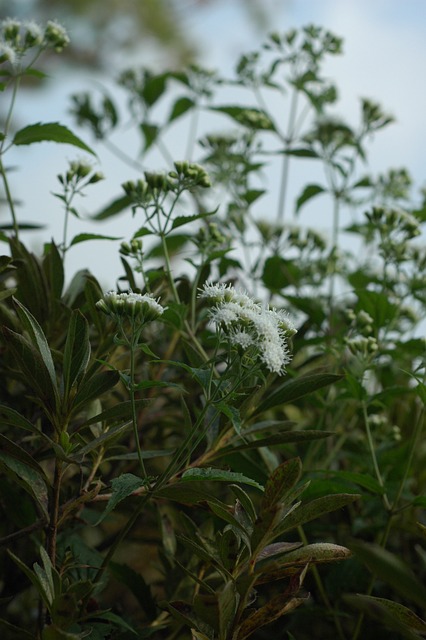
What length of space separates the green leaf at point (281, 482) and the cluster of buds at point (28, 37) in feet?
2.17

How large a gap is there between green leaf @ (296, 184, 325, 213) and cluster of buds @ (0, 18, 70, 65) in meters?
0.54

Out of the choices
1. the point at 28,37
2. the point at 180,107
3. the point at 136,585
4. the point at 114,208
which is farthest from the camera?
the point at 180,107

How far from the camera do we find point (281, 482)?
0.59 metres

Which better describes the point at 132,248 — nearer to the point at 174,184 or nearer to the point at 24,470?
the point at 174,184

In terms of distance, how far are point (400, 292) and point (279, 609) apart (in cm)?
77

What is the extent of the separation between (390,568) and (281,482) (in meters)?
0.12

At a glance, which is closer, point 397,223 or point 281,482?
point 281,482

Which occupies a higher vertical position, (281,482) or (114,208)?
(114,208)

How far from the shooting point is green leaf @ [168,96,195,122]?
1534mm

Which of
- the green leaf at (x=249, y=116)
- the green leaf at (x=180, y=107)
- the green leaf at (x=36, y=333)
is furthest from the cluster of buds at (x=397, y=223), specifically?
the green leaf at (x=36, y=333)

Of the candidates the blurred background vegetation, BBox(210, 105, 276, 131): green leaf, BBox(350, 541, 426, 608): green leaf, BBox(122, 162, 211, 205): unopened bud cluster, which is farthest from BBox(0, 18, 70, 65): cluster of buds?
the blurred background vegetation

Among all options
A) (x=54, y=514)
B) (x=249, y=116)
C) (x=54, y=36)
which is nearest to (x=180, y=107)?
(x=249, y=116)

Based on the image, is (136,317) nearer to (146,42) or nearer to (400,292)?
(400,292)

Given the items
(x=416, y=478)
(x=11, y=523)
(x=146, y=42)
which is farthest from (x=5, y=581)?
(x=146, y=42)
